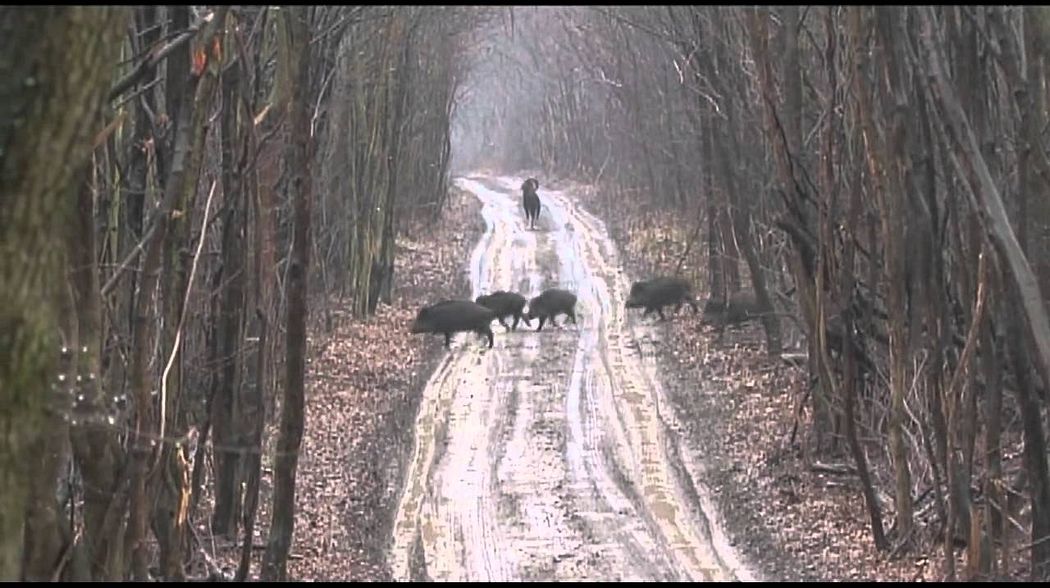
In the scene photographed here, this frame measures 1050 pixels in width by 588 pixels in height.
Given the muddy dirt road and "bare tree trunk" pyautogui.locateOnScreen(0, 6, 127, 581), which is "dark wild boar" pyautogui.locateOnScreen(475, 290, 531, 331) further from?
"bare tree trunk" pyautogui.locateOnScreen(0, 6, 127, 581)

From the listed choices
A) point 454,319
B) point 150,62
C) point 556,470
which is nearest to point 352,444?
point 556,470

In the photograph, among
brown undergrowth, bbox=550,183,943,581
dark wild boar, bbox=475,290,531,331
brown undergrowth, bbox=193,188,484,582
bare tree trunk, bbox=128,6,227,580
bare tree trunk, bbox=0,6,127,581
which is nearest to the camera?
bare tree trunk, bbox=0,6,127,581

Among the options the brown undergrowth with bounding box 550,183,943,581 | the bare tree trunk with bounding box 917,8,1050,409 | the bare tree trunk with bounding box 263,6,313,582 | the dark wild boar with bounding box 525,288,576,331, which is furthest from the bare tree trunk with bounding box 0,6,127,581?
the dark wild boar with bounding box 525,288,576,331

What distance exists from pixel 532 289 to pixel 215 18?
2119cm

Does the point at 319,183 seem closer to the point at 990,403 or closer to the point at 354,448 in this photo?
the point at 354,448

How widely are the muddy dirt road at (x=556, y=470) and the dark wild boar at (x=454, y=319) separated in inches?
14.7

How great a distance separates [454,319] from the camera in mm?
23469

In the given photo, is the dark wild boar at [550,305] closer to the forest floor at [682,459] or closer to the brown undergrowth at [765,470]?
the forest floor at [682,459]

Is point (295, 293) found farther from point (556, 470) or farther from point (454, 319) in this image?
point (454, 319)

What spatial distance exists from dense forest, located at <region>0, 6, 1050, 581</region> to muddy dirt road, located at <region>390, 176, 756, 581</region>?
1.54m

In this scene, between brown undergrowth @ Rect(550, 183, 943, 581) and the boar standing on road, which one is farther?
the boar standing on road

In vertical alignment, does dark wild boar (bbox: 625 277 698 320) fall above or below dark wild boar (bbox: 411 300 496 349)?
above

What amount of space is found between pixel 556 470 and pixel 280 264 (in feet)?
16.3

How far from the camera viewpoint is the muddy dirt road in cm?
1264
